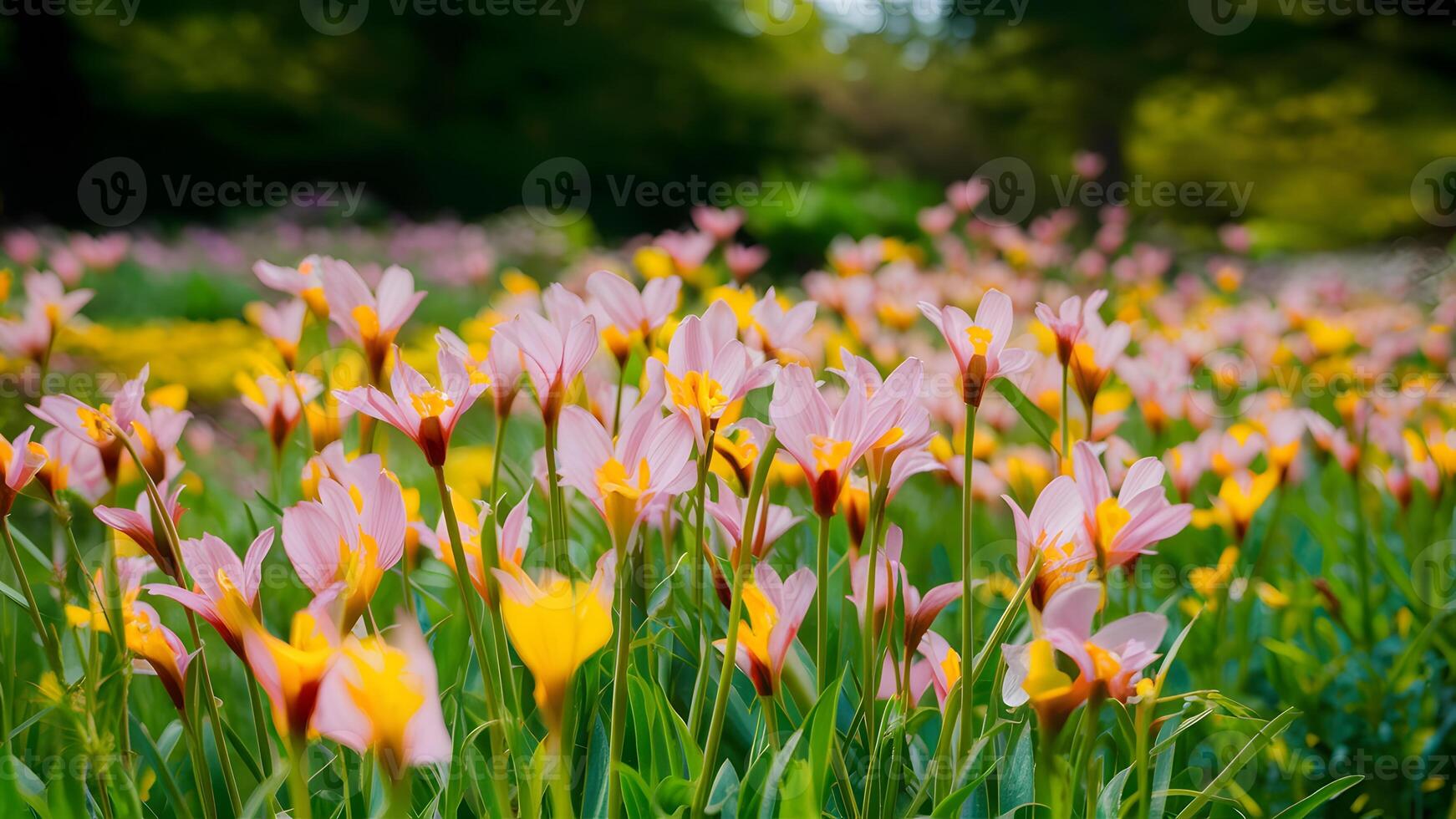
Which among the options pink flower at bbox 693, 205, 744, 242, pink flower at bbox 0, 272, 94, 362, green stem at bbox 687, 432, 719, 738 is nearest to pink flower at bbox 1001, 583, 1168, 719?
green stem at bbox 687, 432, 719, 738

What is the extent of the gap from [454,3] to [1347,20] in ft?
46.2

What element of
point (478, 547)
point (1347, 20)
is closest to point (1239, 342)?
point (478, 547)

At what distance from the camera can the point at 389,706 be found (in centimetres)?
57

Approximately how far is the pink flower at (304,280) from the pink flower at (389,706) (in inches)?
31.0

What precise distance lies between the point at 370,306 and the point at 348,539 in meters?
0.43

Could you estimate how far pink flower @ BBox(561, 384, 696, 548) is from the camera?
72 centimetres

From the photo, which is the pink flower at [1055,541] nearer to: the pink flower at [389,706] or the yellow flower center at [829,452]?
the yellow flower center at [829,452]

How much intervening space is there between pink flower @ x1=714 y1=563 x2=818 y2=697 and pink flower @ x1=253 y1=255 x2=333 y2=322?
2.40ft

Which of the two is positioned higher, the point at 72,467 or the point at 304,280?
the point at 304,280

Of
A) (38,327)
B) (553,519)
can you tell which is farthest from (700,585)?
(38,327)

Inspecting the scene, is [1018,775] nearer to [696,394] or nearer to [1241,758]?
[1241,758]

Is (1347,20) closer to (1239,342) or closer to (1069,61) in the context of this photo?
(1069,61)

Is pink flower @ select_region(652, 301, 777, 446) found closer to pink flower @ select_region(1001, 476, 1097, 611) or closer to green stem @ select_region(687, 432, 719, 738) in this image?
green stem @ select_region(687, 432, 719, 738)

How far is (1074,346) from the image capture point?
115cm
